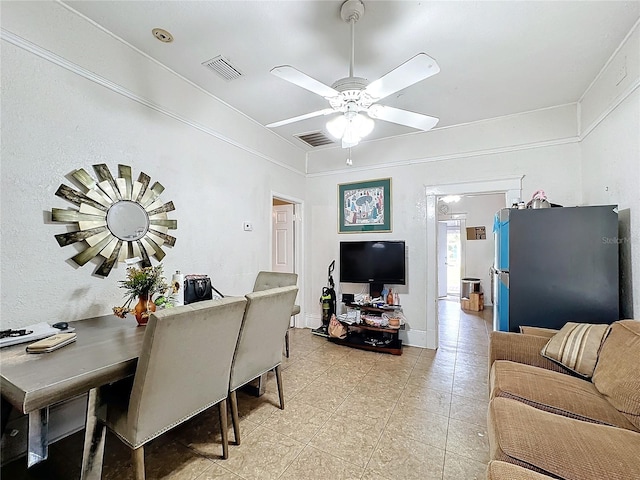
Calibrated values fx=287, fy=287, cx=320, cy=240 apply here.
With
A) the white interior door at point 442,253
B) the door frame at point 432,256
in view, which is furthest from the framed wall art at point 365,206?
the white interior door at point 442,253

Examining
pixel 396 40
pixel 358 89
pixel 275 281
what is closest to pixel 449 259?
pixel 275 281

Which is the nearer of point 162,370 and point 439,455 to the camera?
point 162,370

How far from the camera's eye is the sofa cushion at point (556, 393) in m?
1.42

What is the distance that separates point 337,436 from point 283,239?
10.7ft

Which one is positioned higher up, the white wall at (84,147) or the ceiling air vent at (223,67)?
the ceiling air vent at (223,67)

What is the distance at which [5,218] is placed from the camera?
1711 mm

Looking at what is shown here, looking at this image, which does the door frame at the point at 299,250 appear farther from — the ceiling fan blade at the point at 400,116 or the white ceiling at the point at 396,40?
the ceiling fan blade at the point at 400,116

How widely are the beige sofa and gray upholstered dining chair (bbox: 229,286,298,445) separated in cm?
136

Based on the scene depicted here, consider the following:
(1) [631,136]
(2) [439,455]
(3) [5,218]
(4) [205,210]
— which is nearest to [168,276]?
(4) [205,210]

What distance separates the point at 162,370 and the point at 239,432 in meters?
0.91

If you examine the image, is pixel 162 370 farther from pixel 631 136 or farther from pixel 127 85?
pixel 631 136

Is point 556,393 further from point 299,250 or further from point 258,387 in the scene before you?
point 299,250

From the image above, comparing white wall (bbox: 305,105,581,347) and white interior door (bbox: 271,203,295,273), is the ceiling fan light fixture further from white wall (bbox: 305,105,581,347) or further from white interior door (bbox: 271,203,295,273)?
white interior door (bbox: 271,203,295,273)

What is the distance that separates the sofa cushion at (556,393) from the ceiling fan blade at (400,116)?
1760mm
